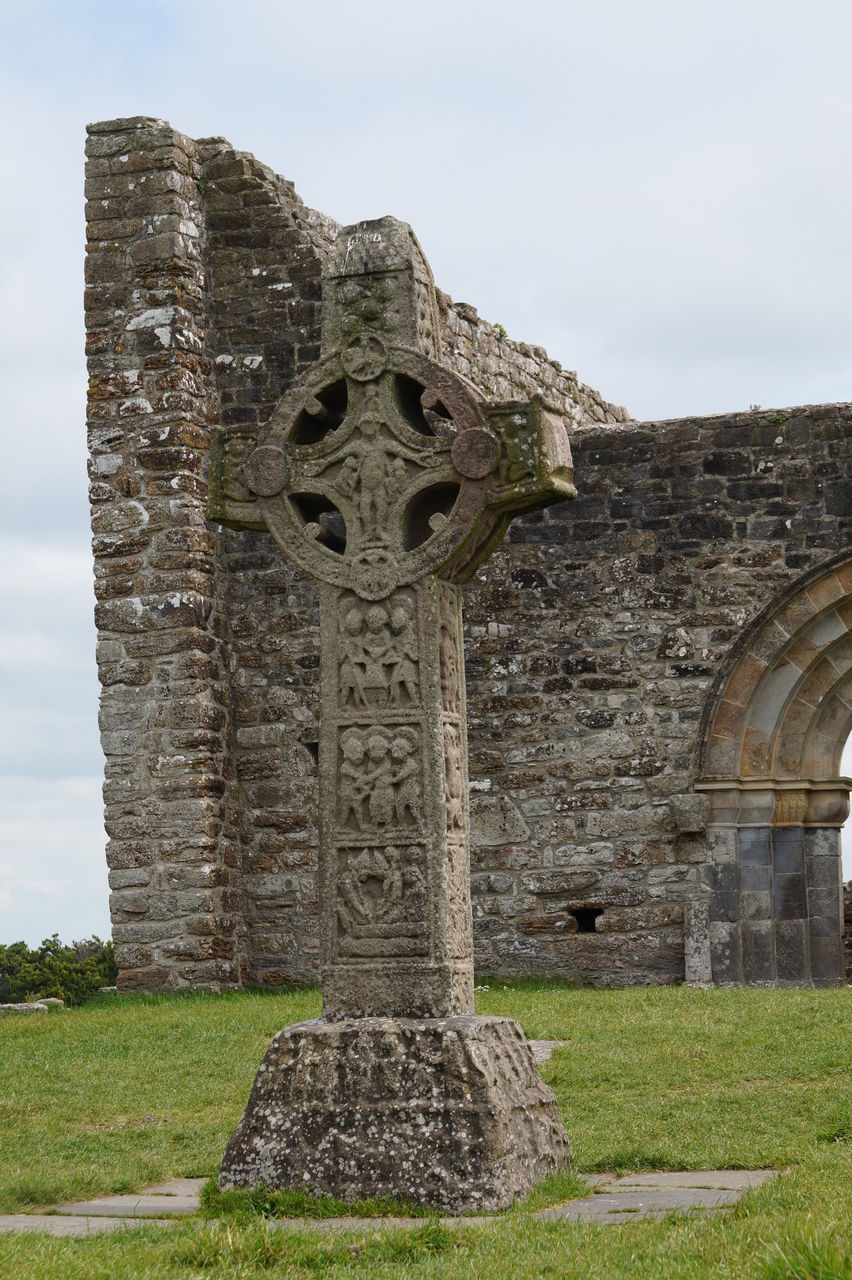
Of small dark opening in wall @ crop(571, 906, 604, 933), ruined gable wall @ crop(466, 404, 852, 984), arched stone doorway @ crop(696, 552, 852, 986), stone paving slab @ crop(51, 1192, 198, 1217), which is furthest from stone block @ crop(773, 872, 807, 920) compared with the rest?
stone paving slab @ crop(51, 1192, 198, 1217)

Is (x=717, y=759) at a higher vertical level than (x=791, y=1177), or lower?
higher

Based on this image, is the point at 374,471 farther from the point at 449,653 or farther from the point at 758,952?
the point at 758,952

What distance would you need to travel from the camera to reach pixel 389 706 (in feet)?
18.5

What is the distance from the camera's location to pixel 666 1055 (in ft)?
25.6

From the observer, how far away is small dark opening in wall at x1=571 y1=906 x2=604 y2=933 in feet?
39.0

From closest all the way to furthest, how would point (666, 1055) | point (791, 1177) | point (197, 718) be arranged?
point (791, 1177)
point (666, 1055)
point (197, 718)

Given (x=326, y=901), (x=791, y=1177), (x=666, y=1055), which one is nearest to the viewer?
(x=791, y=1177)

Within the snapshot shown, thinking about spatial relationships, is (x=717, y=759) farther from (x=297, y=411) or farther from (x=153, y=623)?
(x=297, y=411)

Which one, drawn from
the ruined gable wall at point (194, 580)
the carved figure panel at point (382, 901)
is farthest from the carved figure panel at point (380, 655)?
the ruined gable wall at point (194, 580)

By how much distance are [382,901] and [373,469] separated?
4.44ft

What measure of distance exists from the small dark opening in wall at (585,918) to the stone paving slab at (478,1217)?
20.3ft

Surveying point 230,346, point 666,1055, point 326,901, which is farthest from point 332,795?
point 230,346

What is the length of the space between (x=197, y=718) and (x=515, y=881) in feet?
7.68

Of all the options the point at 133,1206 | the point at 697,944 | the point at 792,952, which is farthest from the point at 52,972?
the point at 133,1206
